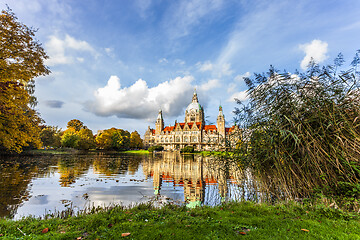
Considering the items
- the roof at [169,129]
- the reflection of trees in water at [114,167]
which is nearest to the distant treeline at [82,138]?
the roof at [169,129]

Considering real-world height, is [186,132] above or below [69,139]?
above

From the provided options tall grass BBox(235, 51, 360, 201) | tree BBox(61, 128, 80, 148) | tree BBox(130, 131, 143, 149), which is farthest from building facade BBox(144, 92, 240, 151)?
tall grass BBox(235, 51, 360, 201)

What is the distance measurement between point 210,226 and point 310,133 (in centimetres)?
485

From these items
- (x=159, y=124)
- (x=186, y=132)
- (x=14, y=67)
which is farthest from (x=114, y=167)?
(x=159, y=124)

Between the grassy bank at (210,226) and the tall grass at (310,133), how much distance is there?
60.1 inches

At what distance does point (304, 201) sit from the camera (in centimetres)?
559

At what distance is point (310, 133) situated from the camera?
6277 mm

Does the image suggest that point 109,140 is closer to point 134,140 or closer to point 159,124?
point 134,140

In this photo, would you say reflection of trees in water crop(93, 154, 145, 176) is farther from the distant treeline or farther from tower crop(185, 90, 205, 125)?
tower crop(185, 90, 205, 125)

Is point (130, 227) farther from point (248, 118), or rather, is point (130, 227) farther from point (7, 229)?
point (248, 118)

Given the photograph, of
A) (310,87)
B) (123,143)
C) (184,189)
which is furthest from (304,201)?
(123,143)

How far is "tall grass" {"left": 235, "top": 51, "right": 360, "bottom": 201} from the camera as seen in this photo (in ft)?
18.5

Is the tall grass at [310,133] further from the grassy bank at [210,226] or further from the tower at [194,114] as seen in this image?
the tower at [194,114]

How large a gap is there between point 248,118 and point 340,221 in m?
4.28
